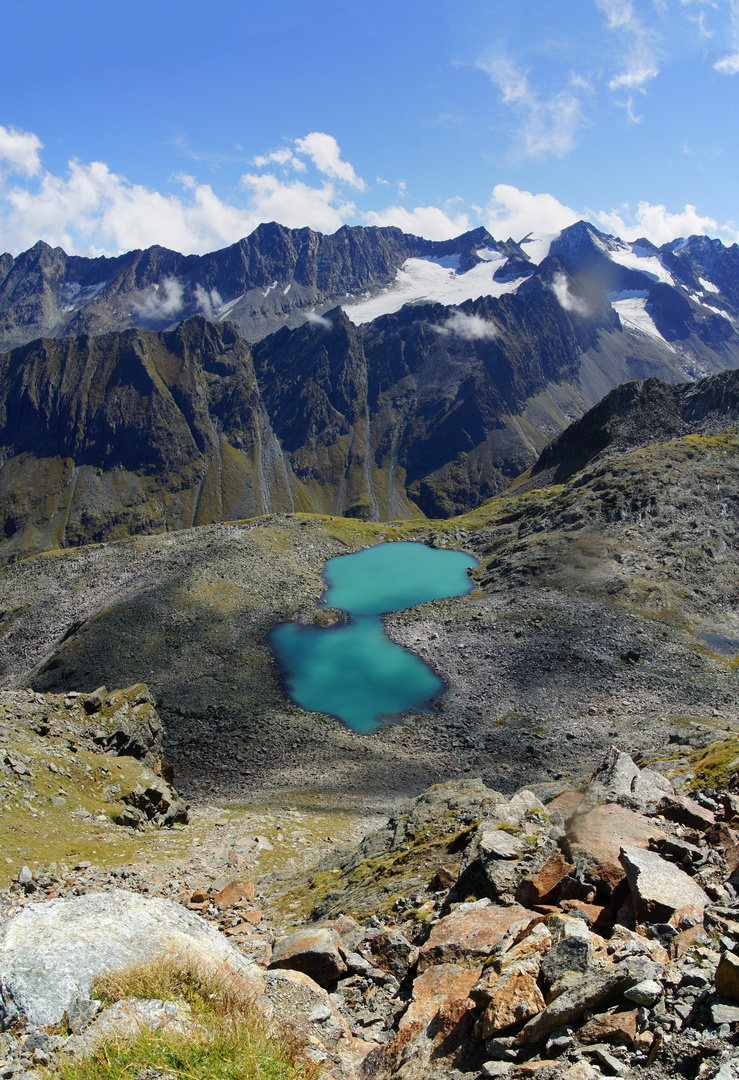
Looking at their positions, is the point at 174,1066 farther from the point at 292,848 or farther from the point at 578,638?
the point at 578,638

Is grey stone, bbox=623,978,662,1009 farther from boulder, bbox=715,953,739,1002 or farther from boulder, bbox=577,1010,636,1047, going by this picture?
boulder, bbox=715,953,739,1002

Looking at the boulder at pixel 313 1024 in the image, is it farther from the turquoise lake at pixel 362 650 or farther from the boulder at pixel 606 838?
the turquoise lake at pixel 362 650

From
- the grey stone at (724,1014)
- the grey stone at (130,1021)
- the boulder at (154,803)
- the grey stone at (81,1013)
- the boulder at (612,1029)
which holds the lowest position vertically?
the boulder at (154,803)

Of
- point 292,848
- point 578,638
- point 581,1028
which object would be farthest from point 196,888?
point 578,638

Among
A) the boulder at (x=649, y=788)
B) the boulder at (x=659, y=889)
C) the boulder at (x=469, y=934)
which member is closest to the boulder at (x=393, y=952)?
the boulder at (x=469, y=934)

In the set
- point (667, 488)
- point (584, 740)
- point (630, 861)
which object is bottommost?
point (584, 740)

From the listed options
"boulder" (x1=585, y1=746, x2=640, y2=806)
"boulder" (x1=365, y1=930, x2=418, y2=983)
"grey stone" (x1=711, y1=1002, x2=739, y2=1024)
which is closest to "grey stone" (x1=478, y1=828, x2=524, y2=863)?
"boulder" (x1=585, y1=746, x2=640, y2=806)
